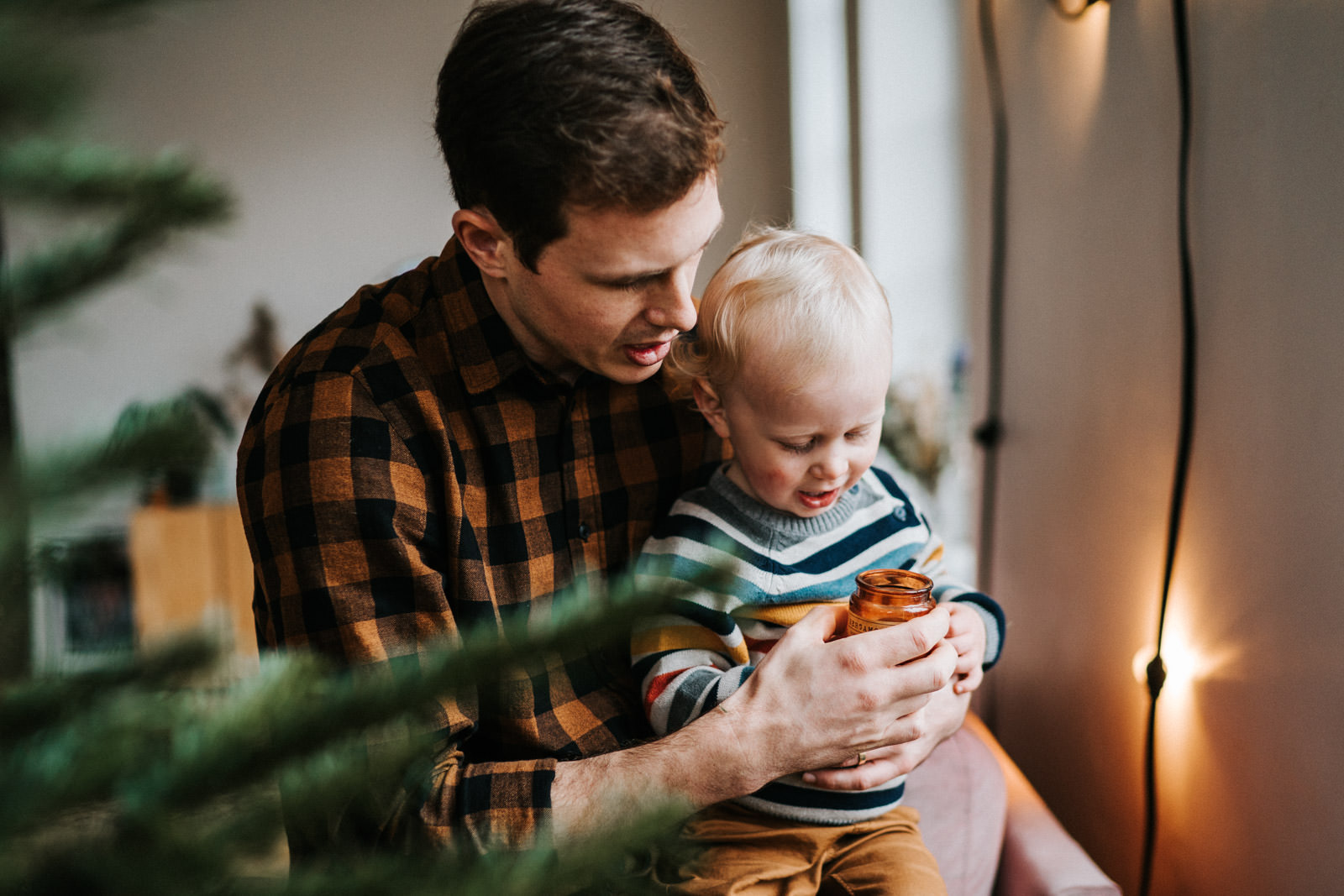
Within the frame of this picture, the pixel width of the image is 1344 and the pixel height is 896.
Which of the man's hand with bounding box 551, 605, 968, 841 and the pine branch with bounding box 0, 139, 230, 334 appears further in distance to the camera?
the man's hand with bounding box 551, 605, 968, 841

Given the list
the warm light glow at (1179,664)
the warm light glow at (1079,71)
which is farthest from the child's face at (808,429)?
the warm light glow at (1079,71)

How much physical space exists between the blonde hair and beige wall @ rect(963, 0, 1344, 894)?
448 mm

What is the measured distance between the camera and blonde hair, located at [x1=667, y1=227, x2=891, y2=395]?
3.74 ft

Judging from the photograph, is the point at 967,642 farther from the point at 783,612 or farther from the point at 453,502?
the point at 453,502

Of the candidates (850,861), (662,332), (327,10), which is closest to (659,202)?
(662,332)

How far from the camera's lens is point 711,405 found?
1.29m

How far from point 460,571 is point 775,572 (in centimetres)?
42

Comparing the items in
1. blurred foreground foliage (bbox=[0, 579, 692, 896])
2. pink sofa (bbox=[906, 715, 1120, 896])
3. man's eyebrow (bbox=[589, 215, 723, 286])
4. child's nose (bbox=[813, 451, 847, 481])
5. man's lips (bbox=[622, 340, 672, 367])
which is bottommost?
pink sofa (bbox=[906, 715, 1120, 896])

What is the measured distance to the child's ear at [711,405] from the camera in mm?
1268

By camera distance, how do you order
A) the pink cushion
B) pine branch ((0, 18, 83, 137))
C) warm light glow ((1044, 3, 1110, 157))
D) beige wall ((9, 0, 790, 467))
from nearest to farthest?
pine branch ((0, 18, 83, 137)) → the pink cushion → warm light glow ((1044, 3, 1110, 157)) → beige wall ((9, 0, 790, 467))

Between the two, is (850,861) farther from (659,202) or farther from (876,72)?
(876,72)

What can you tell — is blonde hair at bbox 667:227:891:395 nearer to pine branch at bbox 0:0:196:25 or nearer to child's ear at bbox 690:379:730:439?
child's ear at bbox 690:379:730:439

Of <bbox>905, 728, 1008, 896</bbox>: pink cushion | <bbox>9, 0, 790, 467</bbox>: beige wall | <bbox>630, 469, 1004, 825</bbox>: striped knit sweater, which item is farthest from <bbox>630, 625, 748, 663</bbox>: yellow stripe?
<bbox>9, 0, 790, 467</bbox>: beige wall

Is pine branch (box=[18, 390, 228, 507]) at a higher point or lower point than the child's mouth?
higher
